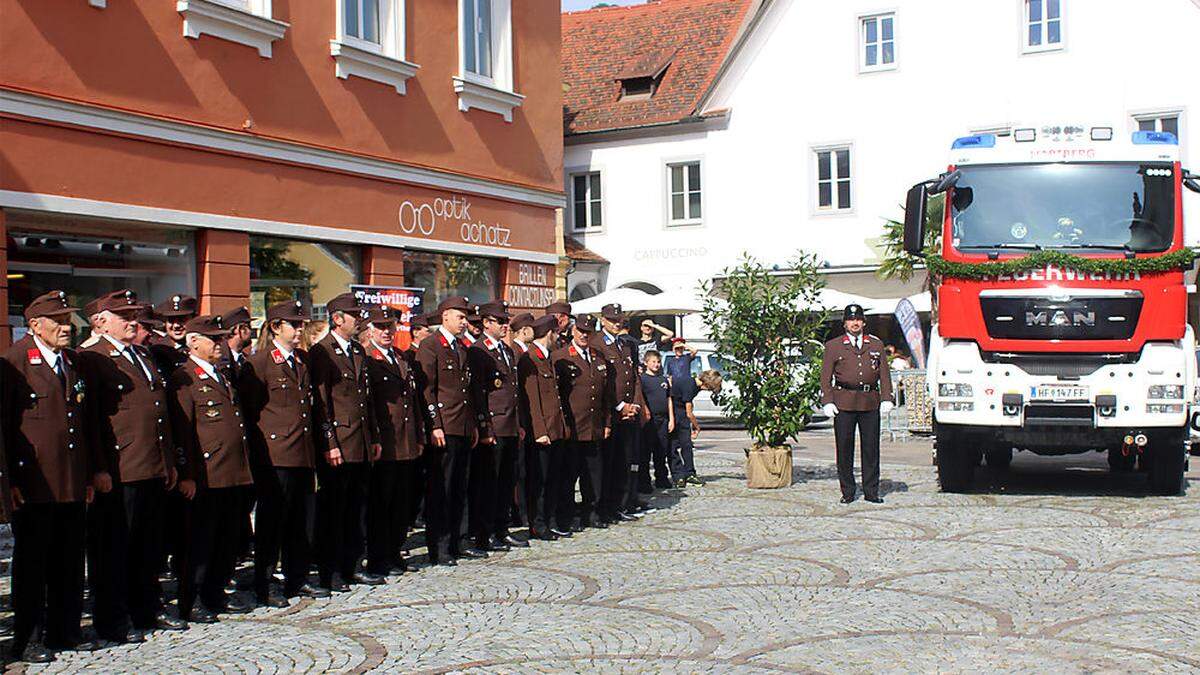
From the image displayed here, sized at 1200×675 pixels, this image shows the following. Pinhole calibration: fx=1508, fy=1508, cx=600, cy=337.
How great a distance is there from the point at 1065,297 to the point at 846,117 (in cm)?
2144

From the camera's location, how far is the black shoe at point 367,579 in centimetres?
1024

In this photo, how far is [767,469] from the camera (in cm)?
1631

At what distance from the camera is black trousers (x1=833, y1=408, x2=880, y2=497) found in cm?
1477

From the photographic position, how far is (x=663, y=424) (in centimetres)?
Answer: 1638

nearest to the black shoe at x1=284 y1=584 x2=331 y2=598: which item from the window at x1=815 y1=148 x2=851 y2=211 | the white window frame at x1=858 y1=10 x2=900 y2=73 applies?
the window at x1=815 y1=148 x2=851 y2=211

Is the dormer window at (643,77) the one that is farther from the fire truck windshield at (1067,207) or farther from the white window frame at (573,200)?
the fire truck windshield at (1067,207)

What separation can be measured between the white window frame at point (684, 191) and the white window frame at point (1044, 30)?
8.04m

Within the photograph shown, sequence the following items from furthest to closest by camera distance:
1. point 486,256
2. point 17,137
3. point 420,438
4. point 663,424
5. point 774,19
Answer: point 774,19 < point 486,256 < point 663,424 < point 17,137 < point 420,438

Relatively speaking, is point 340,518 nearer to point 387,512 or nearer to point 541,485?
point 387,512

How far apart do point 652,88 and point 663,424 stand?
22901 mm

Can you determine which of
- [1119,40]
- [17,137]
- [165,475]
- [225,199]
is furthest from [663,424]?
[1119,40]

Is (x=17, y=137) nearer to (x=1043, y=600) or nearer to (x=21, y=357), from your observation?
(x=21, y=357)

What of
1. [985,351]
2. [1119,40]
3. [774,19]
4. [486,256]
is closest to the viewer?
[985,351]

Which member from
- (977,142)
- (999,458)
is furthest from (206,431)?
(999,458)
